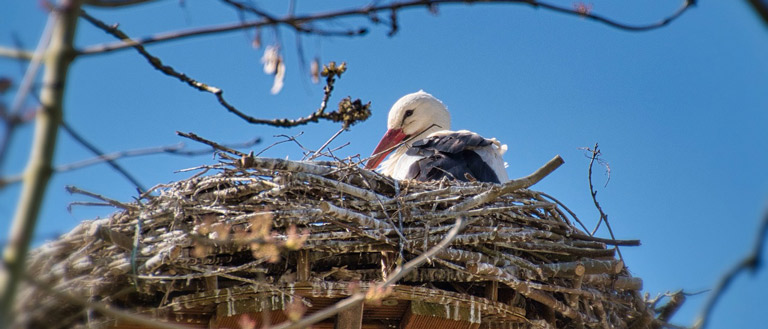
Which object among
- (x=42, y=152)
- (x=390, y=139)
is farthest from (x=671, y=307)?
→ (x=42, y=152)

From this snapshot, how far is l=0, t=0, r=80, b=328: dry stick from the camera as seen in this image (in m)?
1.45

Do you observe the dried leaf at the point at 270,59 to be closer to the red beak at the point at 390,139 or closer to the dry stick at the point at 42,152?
the dry stick at the point at 42,152

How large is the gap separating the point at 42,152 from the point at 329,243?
94.4 inches

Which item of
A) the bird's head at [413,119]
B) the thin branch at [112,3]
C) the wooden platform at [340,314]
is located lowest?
the wooden platform at [340,314]

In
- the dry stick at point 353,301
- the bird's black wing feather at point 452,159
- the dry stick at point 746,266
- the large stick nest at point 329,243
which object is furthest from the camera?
the bird's black wing feather at point 452,159

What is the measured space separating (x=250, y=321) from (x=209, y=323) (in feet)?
0.73

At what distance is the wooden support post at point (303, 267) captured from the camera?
153 inches

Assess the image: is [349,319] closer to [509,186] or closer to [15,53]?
[509,186]

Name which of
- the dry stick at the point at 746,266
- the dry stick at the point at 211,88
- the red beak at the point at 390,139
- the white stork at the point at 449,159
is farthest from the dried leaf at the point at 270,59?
the red beak at the point at 390,139

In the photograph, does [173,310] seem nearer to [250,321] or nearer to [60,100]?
[250,321]

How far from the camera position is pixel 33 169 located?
1562 millimetres

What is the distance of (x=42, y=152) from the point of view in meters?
1.58

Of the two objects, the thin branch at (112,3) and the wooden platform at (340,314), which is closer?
the thin branch at (112,3)

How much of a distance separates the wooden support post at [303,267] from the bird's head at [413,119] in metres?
2.97
